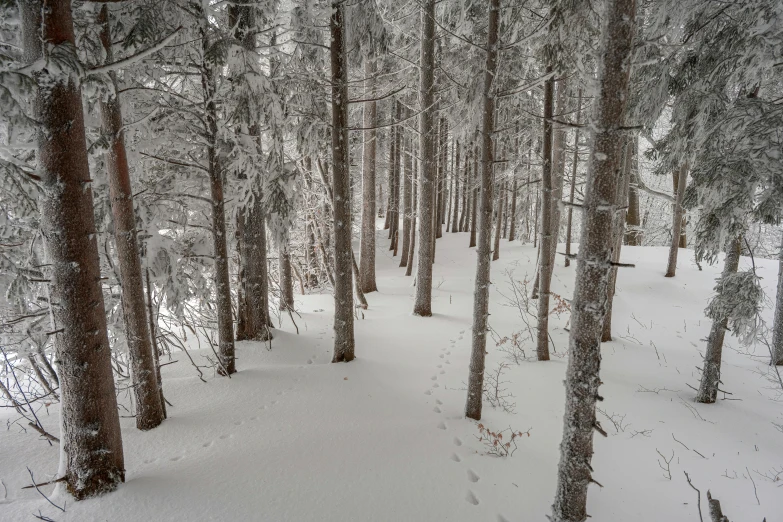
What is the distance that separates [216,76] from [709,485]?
821 cm

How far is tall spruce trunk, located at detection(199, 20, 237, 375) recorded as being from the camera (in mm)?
5133

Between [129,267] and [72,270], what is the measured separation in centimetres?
137

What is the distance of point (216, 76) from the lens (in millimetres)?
5258

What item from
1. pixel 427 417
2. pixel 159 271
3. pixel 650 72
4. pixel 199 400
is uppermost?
pixel 650 72

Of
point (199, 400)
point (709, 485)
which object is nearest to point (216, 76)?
point (199, 400)

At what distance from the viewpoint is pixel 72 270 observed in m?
3.11

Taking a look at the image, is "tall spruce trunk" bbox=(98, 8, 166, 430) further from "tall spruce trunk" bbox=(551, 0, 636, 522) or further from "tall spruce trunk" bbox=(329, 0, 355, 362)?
"tall spruce trunk" bbox=(551, 0, 636, 522)

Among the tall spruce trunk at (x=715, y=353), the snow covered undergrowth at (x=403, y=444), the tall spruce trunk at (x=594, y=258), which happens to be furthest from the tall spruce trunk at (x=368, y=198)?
the tall spruce trunk at (x=594, y=258)

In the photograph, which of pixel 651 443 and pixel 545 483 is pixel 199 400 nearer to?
pixel 545 483

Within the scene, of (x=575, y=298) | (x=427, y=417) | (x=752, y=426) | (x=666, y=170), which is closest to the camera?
(x=575, y=298)

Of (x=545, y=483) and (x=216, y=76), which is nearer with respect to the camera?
(x=545, y=483)

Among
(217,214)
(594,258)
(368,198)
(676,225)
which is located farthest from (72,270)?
(676,225)

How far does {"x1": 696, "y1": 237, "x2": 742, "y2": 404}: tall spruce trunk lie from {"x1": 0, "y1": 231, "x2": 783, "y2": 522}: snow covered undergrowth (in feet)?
0.73

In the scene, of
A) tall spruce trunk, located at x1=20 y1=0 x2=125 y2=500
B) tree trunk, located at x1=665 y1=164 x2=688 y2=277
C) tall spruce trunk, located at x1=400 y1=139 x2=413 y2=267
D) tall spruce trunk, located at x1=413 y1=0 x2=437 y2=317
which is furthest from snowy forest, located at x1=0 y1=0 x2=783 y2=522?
tall spruce trunk, located at x1=400 y1=139 x2=413 y2=267
